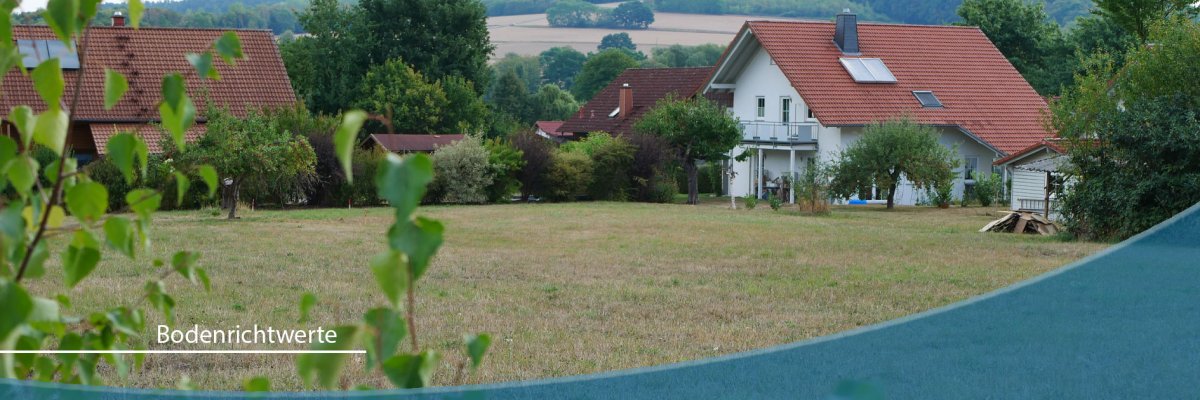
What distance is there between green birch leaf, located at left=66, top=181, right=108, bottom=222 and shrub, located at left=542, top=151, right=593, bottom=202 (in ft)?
94.4

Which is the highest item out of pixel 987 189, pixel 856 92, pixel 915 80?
pixel 915 80

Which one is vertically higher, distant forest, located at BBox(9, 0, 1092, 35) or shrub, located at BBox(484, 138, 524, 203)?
distant forest, located at BBox(9, 0, 1092, 35)

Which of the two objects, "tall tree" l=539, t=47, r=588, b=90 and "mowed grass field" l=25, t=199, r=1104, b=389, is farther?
"tall tree" l=539, t=47, r=588, b=90

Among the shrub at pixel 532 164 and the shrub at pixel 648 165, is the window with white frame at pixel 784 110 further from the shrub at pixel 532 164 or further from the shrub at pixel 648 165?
the shrub at pixel 532 164

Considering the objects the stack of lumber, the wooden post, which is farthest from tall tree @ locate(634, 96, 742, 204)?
the stack of lumber

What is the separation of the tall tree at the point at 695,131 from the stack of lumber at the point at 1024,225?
11.9 m

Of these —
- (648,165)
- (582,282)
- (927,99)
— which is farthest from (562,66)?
(582,282)

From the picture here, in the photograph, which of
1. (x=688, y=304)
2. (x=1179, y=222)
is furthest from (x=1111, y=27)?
(x=1179, y=222)

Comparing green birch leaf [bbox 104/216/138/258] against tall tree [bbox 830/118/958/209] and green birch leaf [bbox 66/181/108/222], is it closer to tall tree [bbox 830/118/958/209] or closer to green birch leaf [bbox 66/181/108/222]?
green birch leaf [bbox 66/181/108/222]

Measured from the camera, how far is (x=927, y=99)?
35125 millimetres

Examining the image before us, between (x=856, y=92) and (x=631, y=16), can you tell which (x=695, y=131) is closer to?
(x=856, y=92)

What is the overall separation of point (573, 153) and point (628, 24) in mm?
63802

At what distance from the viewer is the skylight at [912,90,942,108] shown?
34.8 meters
